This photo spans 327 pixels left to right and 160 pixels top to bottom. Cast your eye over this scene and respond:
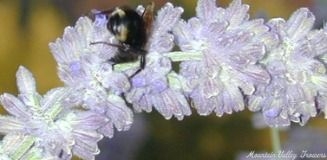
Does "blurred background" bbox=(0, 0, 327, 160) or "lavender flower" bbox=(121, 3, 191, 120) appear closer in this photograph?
Answer: "lavender flower" bbox=(121, 3, 191, 120)

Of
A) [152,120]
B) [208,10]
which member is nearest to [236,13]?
[208,10]

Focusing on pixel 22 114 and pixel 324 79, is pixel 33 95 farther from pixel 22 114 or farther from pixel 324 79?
pixel 324 79

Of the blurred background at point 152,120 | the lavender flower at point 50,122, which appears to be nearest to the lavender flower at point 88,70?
the lavender flower at point 50,122

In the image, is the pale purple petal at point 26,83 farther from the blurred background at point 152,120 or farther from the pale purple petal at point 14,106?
the blurred background at point 152,120

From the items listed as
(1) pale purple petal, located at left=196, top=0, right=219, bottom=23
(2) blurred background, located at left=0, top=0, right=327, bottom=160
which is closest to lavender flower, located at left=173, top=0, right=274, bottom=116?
(1) pale purple petal, located at left=196, top=0, right=219, bottom=23

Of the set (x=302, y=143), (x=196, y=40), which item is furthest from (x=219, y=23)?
(x=302, y=143)

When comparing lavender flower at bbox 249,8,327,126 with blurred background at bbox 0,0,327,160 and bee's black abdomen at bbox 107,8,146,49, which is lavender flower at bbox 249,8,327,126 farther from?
blurred background at bbox 0,0,327,160

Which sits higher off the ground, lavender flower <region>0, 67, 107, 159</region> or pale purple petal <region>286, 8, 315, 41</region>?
pale purple petal <region>286, 8, 315, 41</region>
